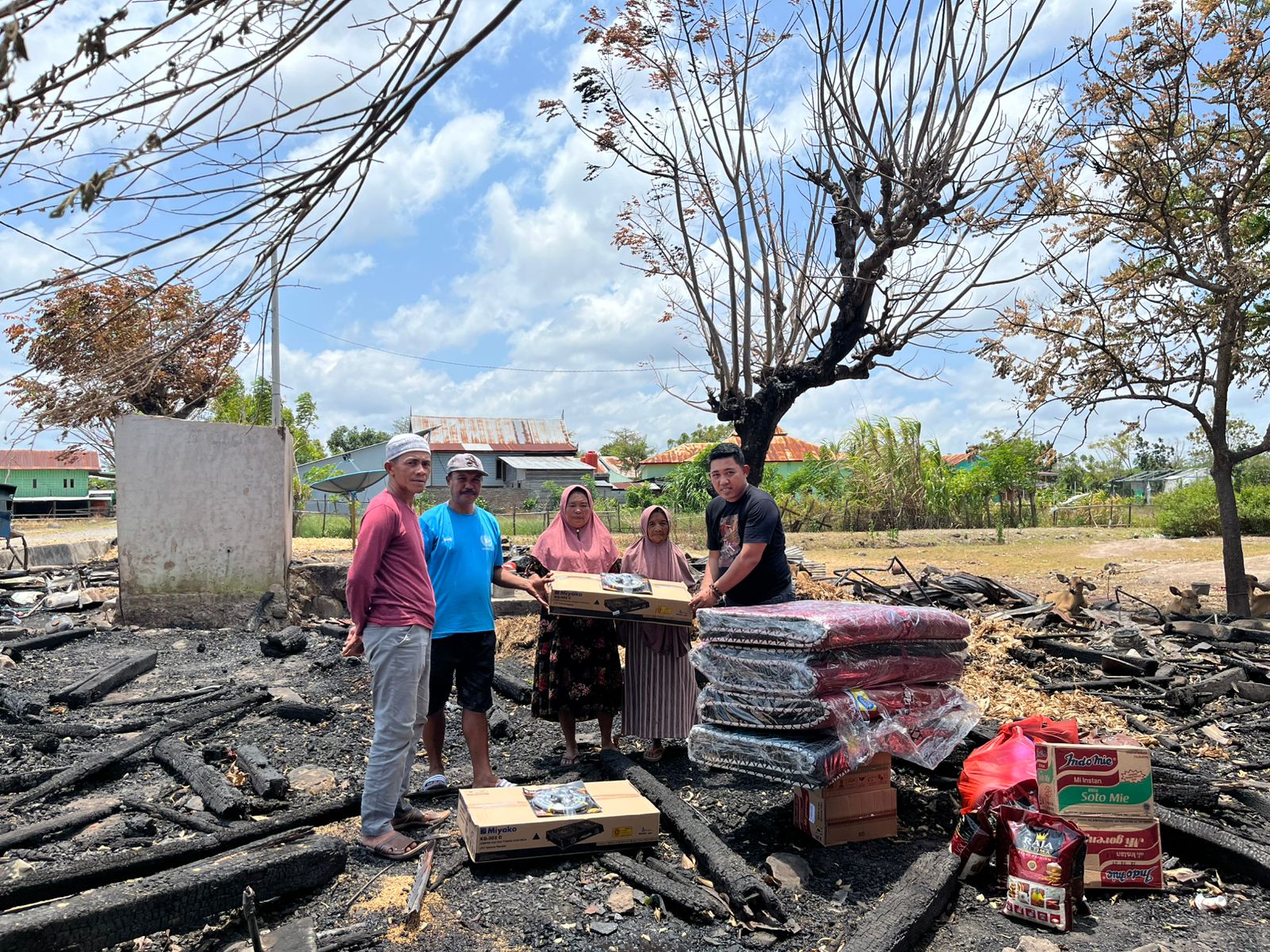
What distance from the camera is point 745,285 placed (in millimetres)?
9797

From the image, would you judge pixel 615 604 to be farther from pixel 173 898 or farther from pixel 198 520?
pixel 198 520

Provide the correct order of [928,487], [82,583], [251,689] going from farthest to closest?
[928,487] → [82,583] → [251,689]

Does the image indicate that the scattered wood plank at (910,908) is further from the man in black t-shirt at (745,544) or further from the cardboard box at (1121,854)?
the man in black t-shirt at (745,544)

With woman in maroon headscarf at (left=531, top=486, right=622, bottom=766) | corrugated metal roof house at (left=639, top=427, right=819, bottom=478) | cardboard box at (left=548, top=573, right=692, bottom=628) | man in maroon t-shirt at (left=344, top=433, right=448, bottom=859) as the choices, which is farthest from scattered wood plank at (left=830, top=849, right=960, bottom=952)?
corrugated metal roof house at (left=639, top=427, right=819, bottom=478)

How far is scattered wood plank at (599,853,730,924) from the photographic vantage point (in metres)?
3.58

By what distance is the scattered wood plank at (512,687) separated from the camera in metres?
7.40

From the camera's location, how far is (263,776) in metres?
4.96

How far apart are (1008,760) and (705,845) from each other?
1617 mm

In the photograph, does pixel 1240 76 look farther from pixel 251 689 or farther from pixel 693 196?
pixel 251 689

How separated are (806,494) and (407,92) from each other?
30855mm

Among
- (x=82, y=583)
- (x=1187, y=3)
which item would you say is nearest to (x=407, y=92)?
(x=1187, y=3)

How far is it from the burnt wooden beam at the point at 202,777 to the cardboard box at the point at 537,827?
1.29 m

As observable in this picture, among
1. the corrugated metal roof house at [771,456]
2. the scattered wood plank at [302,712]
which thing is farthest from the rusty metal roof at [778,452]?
the scattered wood plank at [302,712]

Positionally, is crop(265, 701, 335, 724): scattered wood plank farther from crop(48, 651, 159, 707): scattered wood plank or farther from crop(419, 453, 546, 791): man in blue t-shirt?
crop(419, 453, 546, 791): man in blue t-shirt
